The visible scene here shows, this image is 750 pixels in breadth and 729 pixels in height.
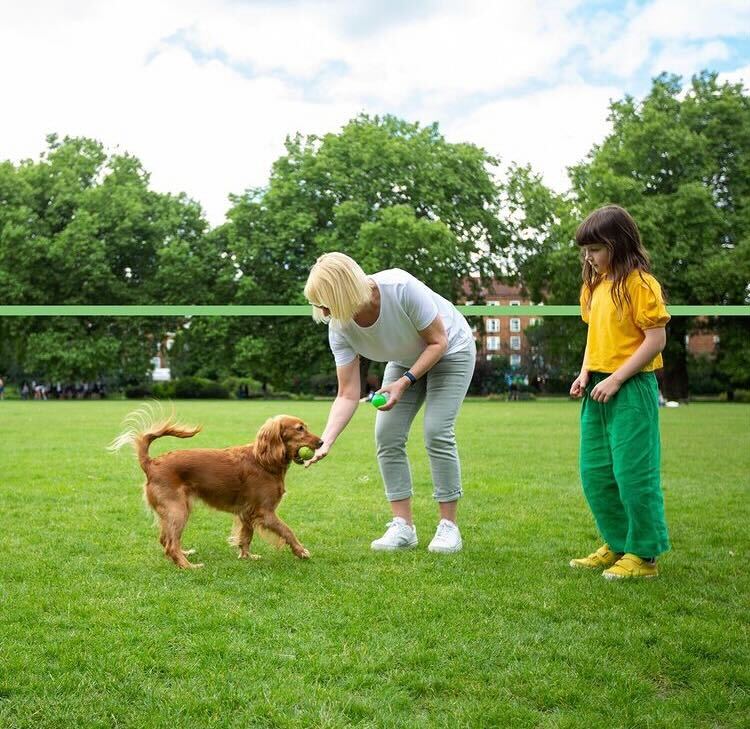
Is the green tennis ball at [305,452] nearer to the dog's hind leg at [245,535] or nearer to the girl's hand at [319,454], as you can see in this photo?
the girl's hand at [319,454]

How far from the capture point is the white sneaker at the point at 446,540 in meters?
6.00

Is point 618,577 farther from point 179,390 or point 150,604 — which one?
point 179,390

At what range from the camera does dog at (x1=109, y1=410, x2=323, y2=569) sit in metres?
5.69

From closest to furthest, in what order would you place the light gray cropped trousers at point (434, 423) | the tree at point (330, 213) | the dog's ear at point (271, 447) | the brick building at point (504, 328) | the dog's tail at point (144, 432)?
the dog's tail at point (144, 432) → the dog's ear at point (271, 447) → the light gray cropped trousers at point (434, 423) → the tree at point (330, 213) → the brick building at point (504, 328)

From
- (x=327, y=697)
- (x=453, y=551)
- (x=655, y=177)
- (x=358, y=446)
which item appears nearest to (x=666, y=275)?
(x=655, y=177)

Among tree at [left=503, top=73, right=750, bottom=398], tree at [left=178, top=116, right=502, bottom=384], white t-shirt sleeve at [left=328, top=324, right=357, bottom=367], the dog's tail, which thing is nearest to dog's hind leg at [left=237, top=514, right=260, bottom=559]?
the dog's tail

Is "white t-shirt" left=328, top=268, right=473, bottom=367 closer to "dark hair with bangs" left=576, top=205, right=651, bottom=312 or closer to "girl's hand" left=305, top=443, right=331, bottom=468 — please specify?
"girl's hand" left=305, top=443, right=331, bottom=468

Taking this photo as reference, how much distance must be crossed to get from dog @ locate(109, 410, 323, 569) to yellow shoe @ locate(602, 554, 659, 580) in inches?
75.0

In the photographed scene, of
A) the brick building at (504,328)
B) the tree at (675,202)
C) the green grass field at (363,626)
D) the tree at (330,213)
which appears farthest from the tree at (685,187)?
the green grass field at (363,626)

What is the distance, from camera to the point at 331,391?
5656 cm

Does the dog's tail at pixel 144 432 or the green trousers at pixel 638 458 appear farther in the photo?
the dog's tail at pixel 144 432

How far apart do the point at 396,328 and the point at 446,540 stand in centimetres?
149

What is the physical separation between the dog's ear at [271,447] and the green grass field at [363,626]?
2.06 ft

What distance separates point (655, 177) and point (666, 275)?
5.77m
